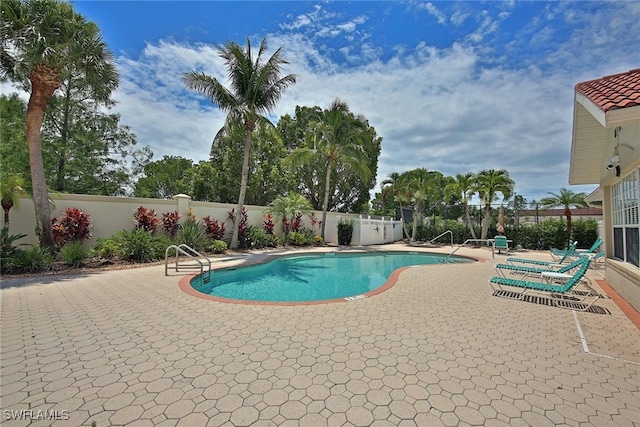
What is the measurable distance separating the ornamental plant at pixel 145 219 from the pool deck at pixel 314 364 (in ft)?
22.9

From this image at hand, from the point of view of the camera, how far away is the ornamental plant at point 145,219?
42.1ft

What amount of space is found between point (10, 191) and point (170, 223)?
5453mm

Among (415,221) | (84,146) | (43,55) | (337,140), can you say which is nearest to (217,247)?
(43,55)

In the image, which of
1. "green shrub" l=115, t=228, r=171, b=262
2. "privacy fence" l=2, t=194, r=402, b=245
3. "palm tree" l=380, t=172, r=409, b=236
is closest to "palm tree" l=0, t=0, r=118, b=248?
"privacy fence" l=2, t=194, r=402, b=245

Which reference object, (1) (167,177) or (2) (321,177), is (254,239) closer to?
(2) (321,177)

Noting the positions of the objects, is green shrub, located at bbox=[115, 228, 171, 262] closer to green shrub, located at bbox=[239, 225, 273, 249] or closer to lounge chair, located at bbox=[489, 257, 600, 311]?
green shrub, located at bbox=[239, 225, 273, 249]

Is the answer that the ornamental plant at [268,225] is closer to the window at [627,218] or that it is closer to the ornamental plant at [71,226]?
the ornamental plant at [71,226]

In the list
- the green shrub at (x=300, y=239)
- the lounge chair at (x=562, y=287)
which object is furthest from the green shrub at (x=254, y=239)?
the lounge chair at (x=562, y=287)

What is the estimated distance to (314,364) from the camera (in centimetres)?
352

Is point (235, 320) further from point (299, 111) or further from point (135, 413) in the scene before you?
point (299, 111)

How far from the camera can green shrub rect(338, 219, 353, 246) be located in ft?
68.9

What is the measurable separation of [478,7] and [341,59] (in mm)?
6506

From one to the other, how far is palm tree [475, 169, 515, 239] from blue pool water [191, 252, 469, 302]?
6503mm

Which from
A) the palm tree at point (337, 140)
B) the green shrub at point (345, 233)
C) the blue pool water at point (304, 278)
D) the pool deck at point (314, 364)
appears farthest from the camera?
the green shrub at point (345, 233)
